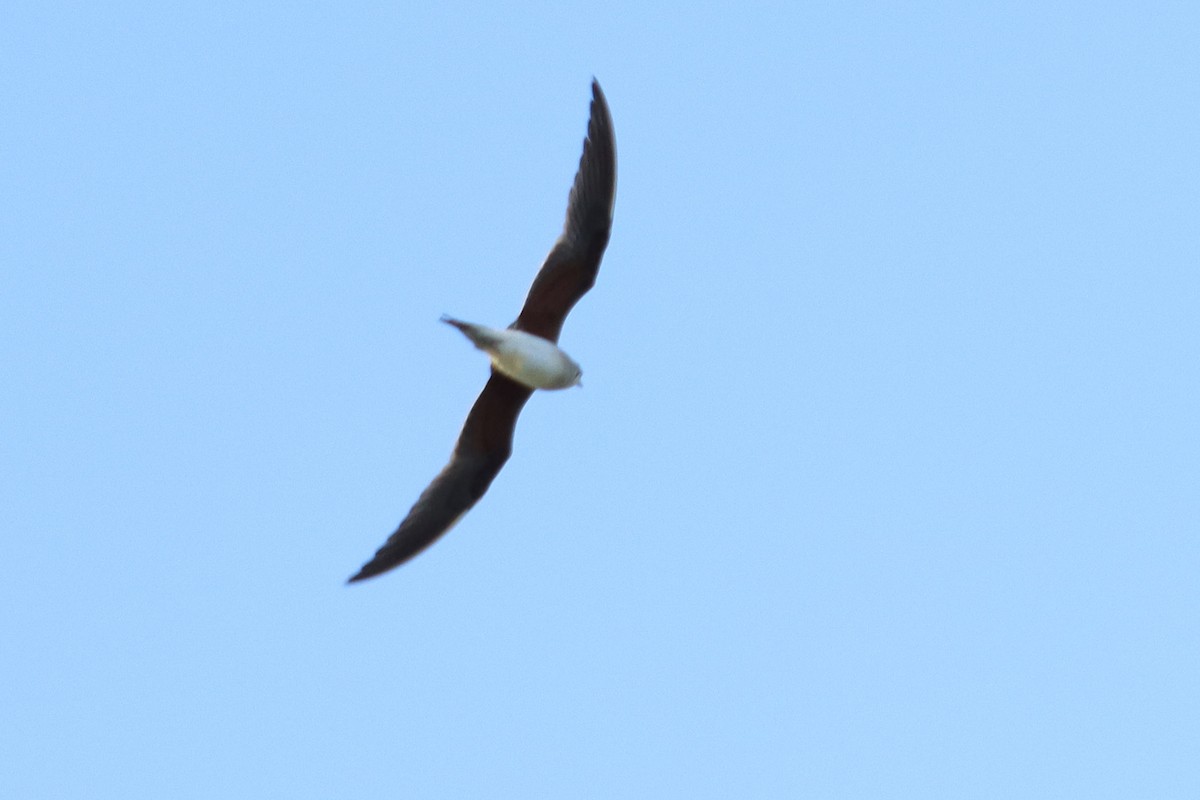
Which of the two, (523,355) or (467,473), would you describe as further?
(467,473)

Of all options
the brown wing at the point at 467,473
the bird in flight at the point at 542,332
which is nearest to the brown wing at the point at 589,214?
the bird in flight at the point at 542,332

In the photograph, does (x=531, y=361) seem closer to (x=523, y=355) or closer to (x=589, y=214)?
(x=523, y=355)

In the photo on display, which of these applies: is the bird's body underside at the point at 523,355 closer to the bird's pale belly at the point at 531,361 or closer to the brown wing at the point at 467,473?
the bird's pale belly at the point at 531,361

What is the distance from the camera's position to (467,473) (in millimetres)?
21734

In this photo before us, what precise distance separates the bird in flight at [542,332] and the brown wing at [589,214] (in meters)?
0.01

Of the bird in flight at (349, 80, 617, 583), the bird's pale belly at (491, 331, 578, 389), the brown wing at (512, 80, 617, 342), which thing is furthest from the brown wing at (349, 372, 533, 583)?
the brown wing at (512, 80, 617, 342)

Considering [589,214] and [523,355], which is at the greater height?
[589,214]

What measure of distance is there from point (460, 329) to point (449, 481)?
2.47 meters

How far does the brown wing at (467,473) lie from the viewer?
21.3m

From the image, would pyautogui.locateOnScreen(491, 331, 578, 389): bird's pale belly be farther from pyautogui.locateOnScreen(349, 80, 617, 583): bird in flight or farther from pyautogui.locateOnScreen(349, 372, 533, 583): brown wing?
pyautogui.locateOnScreen(349, 372, 533, 583): brown wing

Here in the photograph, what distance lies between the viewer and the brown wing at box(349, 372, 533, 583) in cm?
2128

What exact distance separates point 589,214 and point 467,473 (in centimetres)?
345

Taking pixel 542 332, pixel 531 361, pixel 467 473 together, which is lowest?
pixel 467 473

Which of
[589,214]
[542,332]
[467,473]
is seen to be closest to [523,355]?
[542,332]
